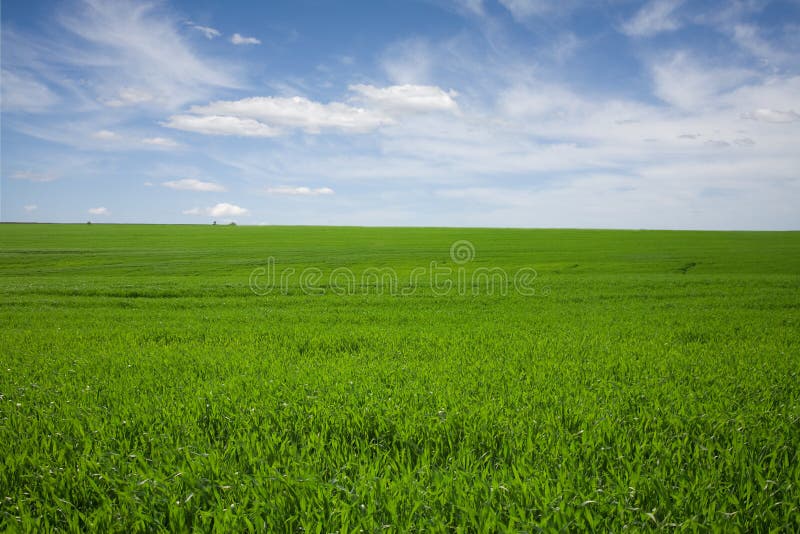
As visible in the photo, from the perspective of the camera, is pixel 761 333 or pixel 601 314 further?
pixel 601 314

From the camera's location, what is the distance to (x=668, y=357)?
7.31 metres

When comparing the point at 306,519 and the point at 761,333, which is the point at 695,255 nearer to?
the point at 761,333

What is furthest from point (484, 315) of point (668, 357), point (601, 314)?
point (668, 357)

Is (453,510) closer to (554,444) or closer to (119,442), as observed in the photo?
(554,444)

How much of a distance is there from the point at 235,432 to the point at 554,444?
3.07 meters

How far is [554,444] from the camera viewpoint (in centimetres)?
405

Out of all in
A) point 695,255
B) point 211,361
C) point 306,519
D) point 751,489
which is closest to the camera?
point 306,519

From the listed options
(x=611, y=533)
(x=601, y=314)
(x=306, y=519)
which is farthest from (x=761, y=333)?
(x=306, y=519)

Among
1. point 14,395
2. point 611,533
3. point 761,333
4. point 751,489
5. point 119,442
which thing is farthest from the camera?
point 761,333

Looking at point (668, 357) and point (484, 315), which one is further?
point (484, 315)

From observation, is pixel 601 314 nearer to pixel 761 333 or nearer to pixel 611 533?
pixel 761 333

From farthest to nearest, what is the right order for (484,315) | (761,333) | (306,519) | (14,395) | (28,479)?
(484,315) < (761,333) < (14,395) < (28,479) < (306,519)

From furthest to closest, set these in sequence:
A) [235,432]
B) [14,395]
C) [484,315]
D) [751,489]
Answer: [484,315] < [14,395] < [235,432] < [751,489]

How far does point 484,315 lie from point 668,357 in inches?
235
